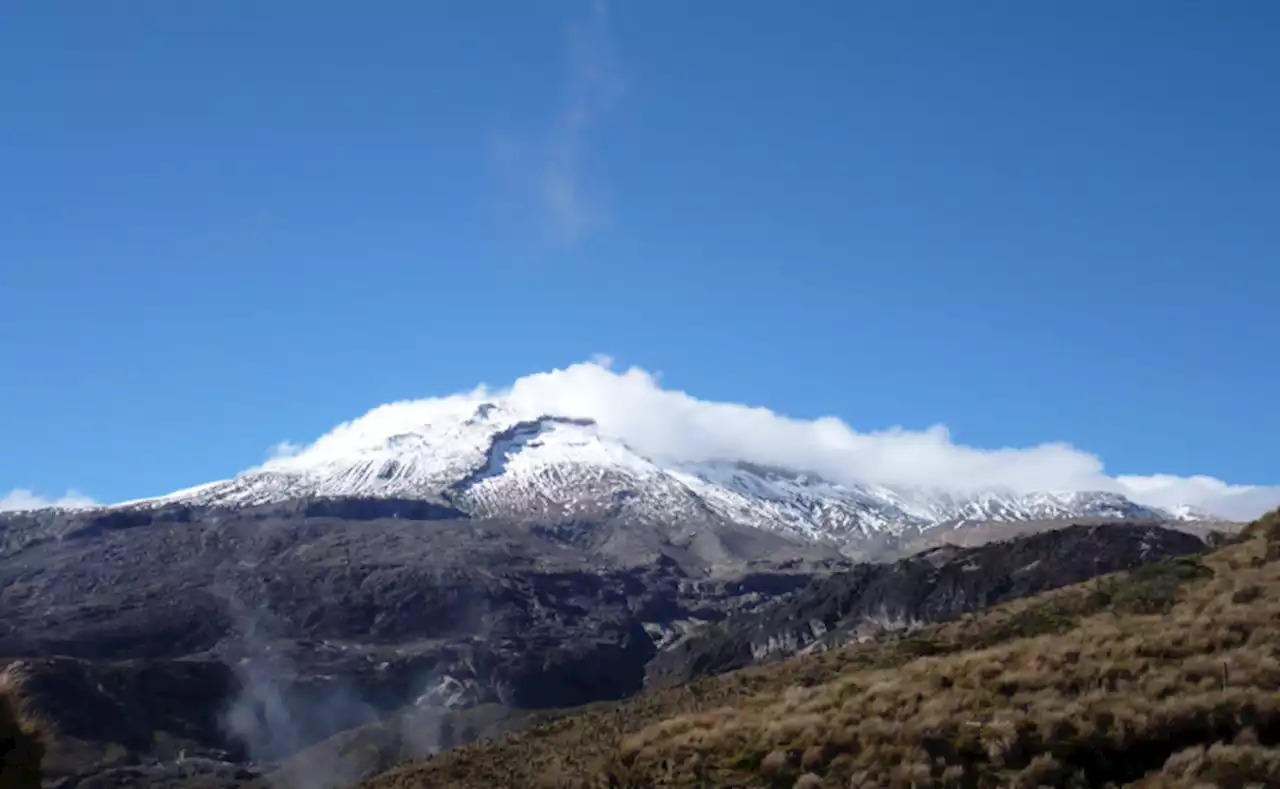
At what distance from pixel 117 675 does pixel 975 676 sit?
659 feet

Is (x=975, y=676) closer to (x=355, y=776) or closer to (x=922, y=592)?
(x=355, y=776)

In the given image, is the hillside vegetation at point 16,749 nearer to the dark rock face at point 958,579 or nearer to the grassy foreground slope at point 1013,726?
the grassy foreground slope at point 1013,726

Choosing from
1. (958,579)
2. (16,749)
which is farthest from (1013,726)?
(958,579)

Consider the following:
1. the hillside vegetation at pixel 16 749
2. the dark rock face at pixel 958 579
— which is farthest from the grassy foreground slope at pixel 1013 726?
the dark rock face at pixel 958 579

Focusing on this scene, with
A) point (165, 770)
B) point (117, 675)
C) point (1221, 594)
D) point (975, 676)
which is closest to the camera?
point (975, 676)

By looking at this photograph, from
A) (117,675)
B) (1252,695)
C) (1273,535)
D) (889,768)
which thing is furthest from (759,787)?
(117,675)

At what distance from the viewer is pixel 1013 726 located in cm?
1853

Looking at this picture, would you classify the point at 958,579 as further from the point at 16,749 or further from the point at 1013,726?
the point at 16,749

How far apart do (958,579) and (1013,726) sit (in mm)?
160855

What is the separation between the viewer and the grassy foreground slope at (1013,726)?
17.7m

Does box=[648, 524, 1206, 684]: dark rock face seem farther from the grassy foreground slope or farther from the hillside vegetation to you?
the hillside vegetation

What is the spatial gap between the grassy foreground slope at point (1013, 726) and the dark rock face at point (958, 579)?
120456 mm

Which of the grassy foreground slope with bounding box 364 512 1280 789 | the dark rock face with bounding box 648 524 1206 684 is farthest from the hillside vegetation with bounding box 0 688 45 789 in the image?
the dark rock face with bounding box 648 524 1206 684

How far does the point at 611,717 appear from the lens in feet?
106
